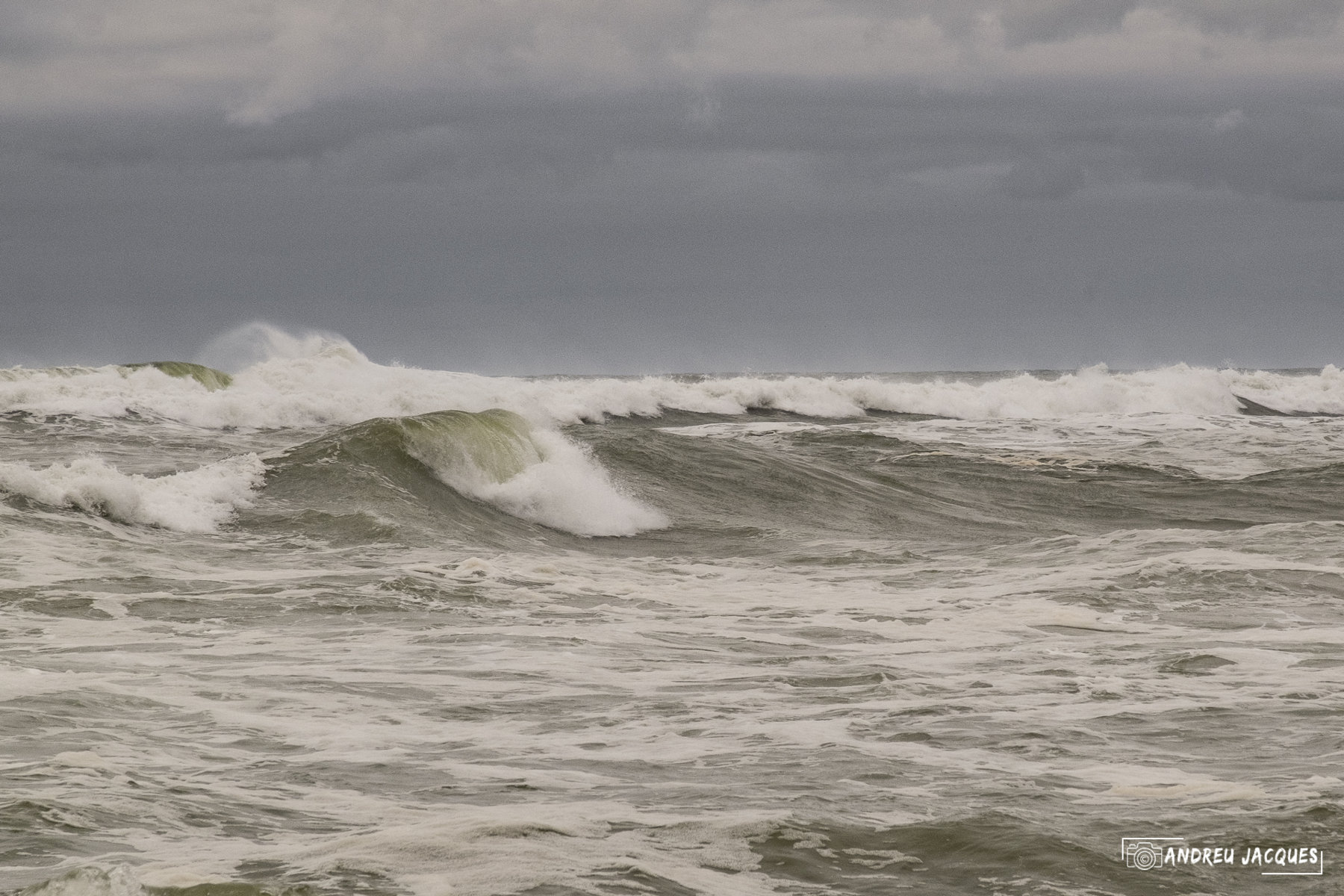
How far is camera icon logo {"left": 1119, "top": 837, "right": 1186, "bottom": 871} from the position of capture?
4.33 m

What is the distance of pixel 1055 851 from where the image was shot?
173 inches

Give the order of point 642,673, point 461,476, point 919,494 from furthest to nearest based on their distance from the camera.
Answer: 1. point 919,494
2. point 461,476
3. point 642,673

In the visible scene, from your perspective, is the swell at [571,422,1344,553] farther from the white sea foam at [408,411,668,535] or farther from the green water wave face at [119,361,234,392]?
the green water wave face at [119,361,234,392]

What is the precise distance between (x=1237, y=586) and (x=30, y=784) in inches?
361

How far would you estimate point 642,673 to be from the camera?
7.83 meters

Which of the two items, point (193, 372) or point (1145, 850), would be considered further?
point (193, 372)

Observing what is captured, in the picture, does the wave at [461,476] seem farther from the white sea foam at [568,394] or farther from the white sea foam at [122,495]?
the white sea foam at [568,394]

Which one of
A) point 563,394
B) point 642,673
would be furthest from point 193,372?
point 642,673

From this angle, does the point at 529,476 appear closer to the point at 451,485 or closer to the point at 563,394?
the point at 451,485

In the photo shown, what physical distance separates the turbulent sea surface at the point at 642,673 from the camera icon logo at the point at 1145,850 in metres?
0.03

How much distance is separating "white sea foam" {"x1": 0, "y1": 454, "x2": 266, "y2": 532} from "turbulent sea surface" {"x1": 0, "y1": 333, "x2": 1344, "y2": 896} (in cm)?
4

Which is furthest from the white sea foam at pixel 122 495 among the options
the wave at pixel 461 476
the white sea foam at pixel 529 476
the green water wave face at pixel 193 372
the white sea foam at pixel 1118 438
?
the green water wave face at pixel 193 372

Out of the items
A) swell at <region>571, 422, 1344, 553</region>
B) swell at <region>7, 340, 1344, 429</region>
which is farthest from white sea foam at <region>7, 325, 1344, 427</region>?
swell at <region>571, 422, 1344, 553</region>

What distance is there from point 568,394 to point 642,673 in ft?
95.2
